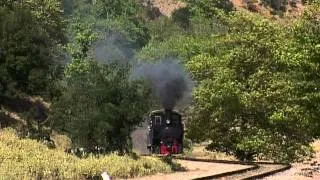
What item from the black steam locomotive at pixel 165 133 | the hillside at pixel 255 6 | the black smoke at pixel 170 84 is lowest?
the black steam locomotive at pixel 165 133

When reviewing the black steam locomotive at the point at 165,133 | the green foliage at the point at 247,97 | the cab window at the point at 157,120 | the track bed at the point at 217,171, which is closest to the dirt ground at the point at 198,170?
the track bed at the point at 217,171

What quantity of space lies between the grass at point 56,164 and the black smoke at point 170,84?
1718 cm

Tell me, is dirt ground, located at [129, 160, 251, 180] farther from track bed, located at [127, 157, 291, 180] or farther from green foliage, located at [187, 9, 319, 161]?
green foliage, located at [187, 9, 319, 161]

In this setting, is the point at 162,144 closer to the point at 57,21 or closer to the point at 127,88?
the point at 127,88

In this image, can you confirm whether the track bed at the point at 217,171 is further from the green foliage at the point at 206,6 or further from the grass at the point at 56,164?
the green foliage at the point at 206,6

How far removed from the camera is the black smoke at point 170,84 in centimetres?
4138

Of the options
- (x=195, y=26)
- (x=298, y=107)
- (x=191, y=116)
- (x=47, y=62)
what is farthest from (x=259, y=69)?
(x=195, y=26)

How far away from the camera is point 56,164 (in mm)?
18188

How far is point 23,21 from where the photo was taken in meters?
45.5

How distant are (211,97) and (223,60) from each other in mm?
2884

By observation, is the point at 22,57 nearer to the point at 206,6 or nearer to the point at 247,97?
the point at 247,97

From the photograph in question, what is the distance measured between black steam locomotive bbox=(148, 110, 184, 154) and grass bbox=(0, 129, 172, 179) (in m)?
7.88

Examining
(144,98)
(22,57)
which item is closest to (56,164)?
(144,98)

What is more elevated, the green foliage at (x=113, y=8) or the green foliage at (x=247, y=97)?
the green foliage at (x=113, y=8)
